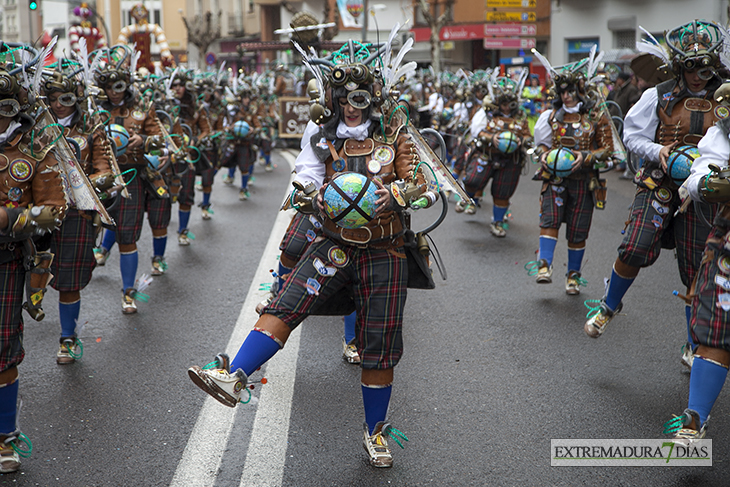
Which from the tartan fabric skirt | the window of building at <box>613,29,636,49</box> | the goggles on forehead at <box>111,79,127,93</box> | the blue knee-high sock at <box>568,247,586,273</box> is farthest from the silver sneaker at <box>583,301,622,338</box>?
the window of building at <box>613,29,636,49</box>

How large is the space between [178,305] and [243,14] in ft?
197

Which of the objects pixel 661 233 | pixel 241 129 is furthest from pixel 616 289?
pixel 241 129

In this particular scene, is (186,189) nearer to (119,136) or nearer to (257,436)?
(119,136)

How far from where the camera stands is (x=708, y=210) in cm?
475

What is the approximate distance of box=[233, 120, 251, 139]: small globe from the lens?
12.6 metres

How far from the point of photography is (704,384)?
11.9ft

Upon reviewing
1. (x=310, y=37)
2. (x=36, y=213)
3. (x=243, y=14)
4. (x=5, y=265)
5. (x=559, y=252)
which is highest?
(x=243, y=14)

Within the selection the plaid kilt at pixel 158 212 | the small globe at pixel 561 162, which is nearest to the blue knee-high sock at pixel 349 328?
the small globe at pixel 561 162

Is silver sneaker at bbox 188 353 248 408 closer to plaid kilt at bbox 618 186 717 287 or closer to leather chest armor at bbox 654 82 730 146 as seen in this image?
plaid kilt at bbox 618 186 717 287

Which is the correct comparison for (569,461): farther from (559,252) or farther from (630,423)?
(559,252)

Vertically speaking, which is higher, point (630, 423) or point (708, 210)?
point (708, 210)

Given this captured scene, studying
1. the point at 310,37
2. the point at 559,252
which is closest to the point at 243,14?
the point at 310,37

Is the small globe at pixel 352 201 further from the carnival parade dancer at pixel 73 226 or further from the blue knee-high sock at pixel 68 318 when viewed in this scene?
the blue knee-high sock at pixel 68 318

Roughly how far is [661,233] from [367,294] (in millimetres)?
2375
